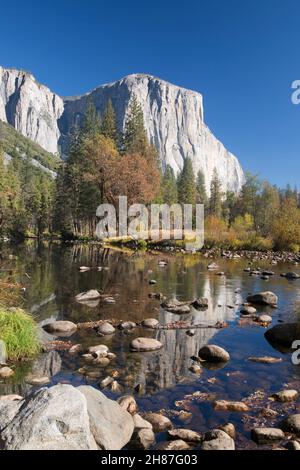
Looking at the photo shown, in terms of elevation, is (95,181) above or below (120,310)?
above

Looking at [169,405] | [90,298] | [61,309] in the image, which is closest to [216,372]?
[169,405]

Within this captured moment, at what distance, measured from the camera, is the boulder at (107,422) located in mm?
5465

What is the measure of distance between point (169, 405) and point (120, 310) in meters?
7.31

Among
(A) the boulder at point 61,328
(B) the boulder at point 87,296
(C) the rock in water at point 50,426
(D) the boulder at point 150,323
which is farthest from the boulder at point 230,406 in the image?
(B) the boulder at point 87,296

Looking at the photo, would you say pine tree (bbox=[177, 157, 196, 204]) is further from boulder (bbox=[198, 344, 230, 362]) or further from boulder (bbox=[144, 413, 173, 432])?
boulder (bbox=[144, 413, 173, 432])

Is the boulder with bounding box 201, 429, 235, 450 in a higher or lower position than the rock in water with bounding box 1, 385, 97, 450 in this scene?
lower

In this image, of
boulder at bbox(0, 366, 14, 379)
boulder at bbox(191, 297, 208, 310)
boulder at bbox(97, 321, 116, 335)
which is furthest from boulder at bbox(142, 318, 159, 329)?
boulder at bbox(0, 366, 14, 379)

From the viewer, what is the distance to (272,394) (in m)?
7.59

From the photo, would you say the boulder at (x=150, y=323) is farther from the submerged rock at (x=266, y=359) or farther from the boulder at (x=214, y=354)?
the submerged rock at (x=266, y=359)

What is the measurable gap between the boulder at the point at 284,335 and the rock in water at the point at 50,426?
717cm

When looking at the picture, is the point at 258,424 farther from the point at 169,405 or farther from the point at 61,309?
the point at 61,309

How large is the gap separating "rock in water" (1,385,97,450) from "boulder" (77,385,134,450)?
288 millimetres

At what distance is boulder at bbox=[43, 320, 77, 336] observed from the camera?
11.3 metres

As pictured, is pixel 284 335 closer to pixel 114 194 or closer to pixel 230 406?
pixel 230 406
